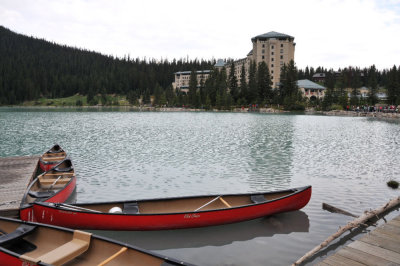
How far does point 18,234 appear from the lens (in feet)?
25.9

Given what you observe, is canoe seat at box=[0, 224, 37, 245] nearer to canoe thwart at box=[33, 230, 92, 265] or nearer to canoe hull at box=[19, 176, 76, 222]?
canoe thwart at box=[33, 230, 92, 265]

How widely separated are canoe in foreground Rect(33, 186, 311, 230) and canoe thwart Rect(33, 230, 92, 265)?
2759 mm

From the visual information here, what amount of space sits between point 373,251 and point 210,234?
534 centimetres

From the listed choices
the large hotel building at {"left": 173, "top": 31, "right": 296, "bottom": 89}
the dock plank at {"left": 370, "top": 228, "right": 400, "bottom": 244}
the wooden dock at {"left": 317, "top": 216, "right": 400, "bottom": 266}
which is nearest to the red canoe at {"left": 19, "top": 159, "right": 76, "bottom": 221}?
the wooden dock at {"left": 317, "top": 216, "right": 400, "bottom": 266}

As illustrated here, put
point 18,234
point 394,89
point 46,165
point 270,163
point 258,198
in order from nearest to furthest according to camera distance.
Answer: point 18,234
point 258,198
point 46,165
point 270,163
point 394,89

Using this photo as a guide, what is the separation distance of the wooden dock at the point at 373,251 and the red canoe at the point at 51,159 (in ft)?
56.6

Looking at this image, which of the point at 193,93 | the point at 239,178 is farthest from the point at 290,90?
the point at 239,178

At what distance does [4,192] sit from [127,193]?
5.51 m

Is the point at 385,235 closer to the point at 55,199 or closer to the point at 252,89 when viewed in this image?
the point at 55,199

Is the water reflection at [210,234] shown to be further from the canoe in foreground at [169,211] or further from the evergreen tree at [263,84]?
the evergreen tree at [263,84]

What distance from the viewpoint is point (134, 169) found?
21.5m

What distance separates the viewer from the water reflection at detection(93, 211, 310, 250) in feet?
35.1

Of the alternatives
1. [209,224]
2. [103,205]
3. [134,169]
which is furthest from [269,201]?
[134,169]

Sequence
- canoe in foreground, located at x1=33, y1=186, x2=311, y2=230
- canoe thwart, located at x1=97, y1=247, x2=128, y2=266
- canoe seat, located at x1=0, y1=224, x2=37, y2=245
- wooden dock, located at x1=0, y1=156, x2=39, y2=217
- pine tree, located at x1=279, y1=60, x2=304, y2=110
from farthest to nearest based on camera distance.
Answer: pine tree, located at x1=279, y1=60, x2=304, y2=110 < wooden dock, located at x1=0, y1=156, x2=39, y2=217 < canoe in foreground, located at x1=33, y1=186, x2=311, y2=230 < canoe seat, located at x1=0, y1=224, x2=37, y2=245 < canoe thwart, located at x1=97, y1=247, x2=128, y2=266
